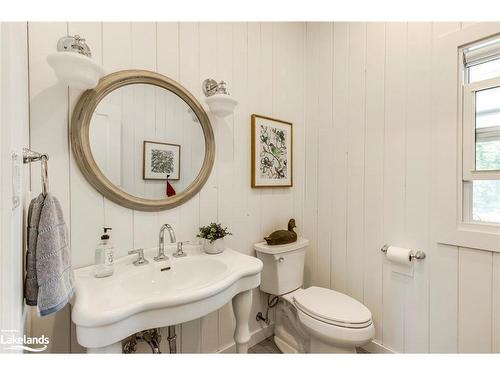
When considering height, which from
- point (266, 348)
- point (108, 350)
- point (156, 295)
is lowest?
point (266, 348)

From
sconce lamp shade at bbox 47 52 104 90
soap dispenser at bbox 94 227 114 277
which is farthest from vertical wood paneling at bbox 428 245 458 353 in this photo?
sconce lamp shade at bbox 47 52 104 90

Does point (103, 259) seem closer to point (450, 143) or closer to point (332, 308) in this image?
point (332, 308)

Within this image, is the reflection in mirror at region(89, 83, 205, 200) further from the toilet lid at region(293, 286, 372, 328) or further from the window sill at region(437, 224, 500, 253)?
the window sill at region(437, 224, 500, 253)

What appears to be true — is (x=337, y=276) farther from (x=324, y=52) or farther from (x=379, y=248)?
(x=324, y=52)

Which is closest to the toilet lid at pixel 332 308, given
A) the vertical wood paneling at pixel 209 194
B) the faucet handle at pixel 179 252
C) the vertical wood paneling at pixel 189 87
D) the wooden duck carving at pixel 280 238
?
the wooden duck carving at pixel 280 238

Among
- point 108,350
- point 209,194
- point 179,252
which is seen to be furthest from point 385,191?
point 108,350

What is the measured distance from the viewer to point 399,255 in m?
1.38

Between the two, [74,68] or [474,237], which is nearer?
[74,68]

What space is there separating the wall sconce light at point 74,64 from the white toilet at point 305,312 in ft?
4.26

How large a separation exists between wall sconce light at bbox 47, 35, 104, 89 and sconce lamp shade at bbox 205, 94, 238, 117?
1.84ft

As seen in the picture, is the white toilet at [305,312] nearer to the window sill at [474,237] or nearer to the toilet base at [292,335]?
the toilet base at [292,335]

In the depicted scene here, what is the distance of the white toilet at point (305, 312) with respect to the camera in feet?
4.08

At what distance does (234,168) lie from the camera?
1.57 m
